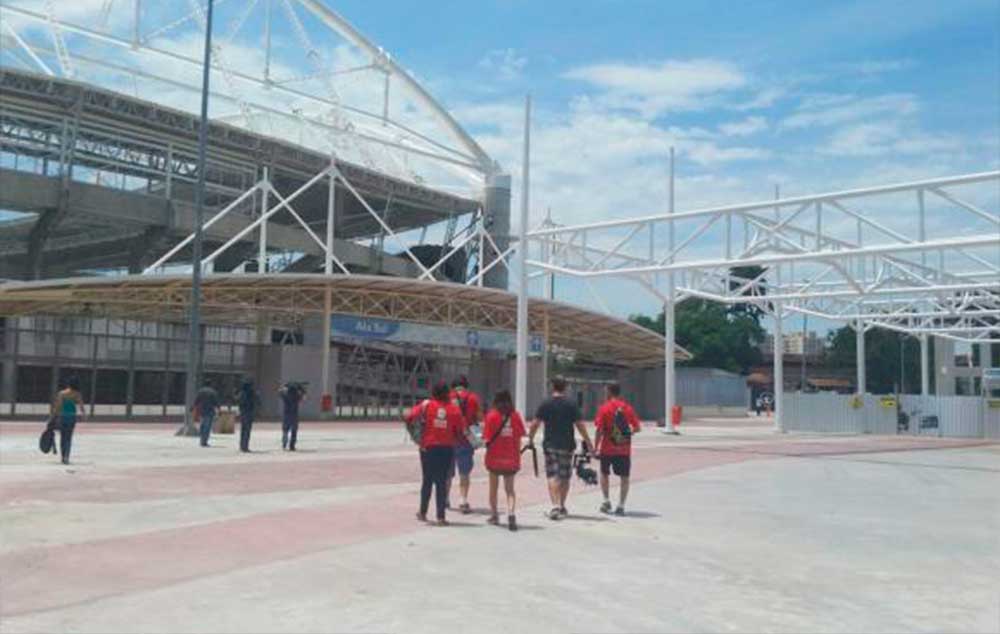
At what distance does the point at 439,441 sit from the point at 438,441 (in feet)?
0.04

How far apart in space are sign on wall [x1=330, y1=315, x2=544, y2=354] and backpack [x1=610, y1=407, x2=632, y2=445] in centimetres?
3017

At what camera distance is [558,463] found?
12.3 m

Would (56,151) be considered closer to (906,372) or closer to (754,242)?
(754,242)

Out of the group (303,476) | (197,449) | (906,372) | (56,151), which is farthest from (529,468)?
(906,372)

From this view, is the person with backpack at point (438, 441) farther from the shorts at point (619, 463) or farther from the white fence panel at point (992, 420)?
the white fence panel at point (992, 420)

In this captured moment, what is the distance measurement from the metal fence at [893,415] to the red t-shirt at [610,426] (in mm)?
33472

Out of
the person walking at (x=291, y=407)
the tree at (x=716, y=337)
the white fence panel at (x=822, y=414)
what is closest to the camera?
the person walking at (x=291, y=407)

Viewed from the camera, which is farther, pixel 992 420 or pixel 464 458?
pixel 992 420

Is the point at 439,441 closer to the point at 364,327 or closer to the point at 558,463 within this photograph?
the point at 558,463

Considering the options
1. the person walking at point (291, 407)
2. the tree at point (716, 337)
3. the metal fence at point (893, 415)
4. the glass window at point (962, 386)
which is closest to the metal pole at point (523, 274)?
the person walking at point (291, 407)

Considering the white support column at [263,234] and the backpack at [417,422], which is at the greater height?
the white support column at [263,234]

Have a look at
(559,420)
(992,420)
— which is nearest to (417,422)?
(559,420)

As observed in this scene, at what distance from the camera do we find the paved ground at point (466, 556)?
7266 millimetres

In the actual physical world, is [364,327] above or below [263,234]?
below
